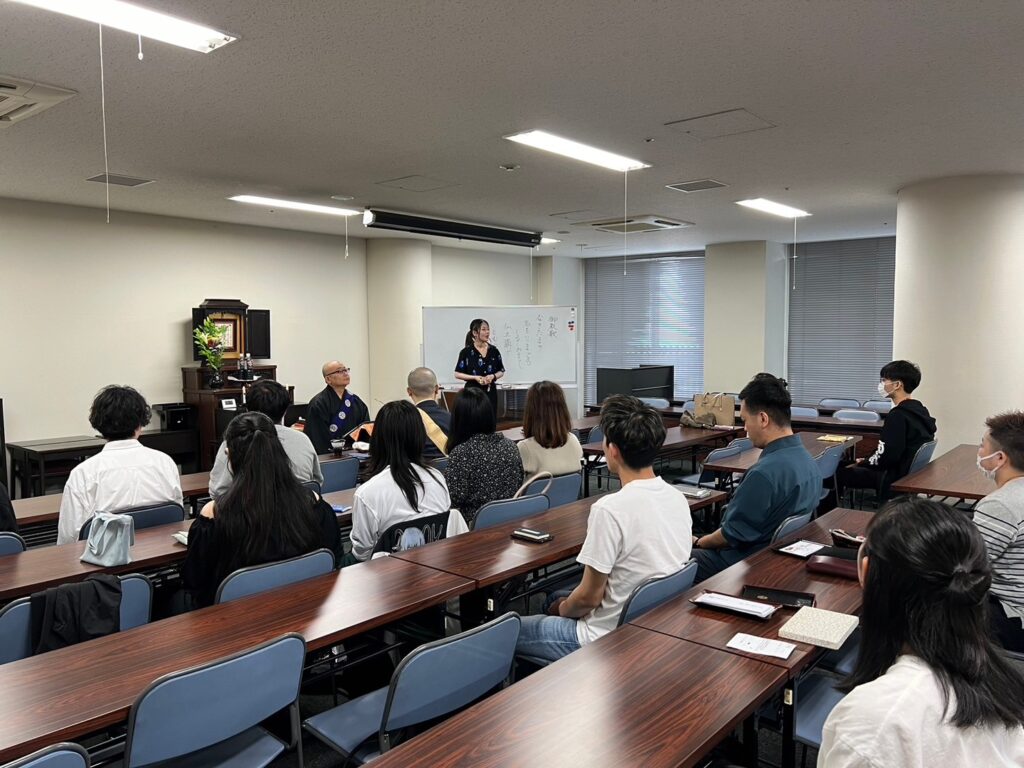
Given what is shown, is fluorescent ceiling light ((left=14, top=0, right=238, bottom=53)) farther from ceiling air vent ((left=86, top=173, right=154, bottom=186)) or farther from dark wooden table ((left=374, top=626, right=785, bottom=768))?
ceiling air vent ((left=86, top=173, right=154, bottom=186))

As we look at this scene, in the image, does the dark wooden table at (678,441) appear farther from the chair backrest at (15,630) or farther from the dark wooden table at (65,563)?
the chair backrest at (15,630)

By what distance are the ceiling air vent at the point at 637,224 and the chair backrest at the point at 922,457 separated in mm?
3866

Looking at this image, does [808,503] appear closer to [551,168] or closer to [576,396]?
[551,168]

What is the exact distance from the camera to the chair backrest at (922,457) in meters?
5.10

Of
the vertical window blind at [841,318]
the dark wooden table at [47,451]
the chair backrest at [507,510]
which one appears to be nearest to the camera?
the chair backrest at [507,510]

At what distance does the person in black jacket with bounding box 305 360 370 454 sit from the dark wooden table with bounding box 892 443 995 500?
3997 millimetres

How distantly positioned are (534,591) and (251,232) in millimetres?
6652

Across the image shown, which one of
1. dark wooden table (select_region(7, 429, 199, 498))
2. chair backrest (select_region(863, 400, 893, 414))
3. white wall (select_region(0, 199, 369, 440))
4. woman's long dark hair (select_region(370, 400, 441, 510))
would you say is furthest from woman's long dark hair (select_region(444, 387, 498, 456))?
chair backrest (select_region(863, 400, 893, 414))

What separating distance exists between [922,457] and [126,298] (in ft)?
24.6

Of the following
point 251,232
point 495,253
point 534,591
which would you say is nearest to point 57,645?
point 534,591

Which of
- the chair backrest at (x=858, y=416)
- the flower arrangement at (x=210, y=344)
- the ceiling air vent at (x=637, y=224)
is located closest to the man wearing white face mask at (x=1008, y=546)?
the chair backrest at (x=858, y=416)

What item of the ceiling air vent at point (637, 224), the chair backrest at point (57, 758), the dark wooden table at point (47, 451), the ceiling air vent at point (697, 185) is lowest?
the dark wooden table at point (47, 451)

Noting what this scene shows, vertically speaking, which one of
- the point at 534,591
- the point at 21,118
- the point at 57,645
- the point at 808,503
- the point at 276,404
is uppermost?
the point at 21,118

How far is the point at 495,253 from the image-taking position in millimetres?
11484
